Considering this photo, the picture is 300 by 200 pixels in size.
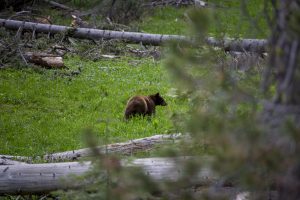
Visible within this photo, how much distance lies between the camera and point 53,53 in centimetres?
1761

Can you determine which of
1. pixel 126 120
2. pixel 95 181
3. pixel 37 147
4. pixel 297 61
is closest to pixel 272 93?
pixel 297 61

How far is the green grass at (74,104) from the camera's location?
1051 cm

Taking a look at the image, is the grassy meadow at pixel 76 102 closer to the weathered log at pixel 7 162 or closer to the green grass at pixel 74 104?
the green grass at pixel 74 104

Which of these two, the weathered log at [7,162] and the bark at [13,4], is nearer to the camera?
the weathered log at [7,162]

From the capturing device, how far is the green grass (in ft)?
34.5

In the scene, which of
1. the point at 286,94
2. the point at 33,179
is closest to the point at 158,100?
the point at 33,179

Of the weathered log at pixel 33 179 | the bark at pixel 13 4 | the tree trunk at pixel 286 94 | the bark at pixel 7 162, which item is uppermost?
the tree trunk at pixel 286 94

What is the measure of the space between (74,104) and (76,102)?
0.19 metres

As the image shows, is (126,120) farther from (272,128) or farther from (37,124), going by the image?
(272,128)

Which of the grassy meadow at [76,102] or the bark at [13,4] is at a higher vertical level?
the grassy meadow at [76,102]

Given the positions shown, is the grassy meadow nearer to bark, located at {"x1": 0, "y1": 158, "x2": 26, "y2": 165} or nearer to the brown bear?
the brown bear

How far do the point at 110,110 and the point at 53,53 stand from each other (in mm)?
5537

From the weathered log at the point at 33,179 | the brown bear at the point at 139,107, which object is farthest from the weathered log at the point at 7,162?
the brown bear at the point at 139,107

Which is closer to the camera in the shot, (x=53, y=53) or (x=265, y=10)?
(x=265, y=10)
